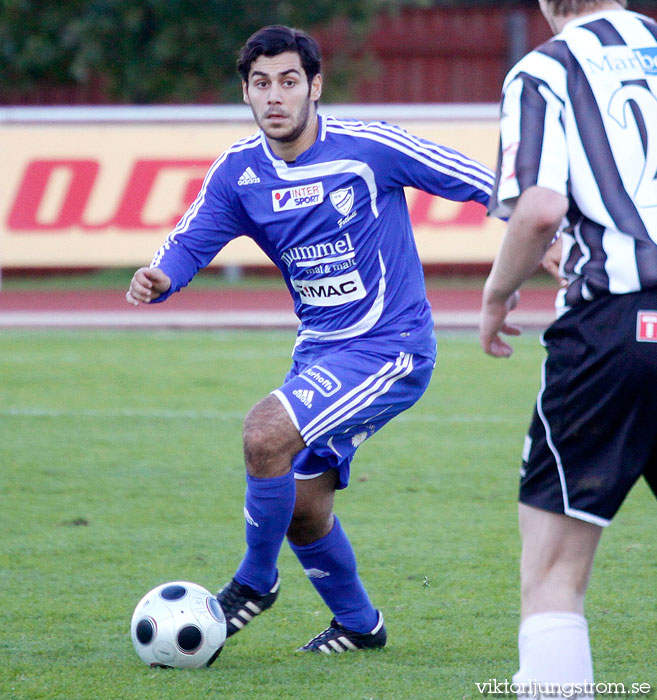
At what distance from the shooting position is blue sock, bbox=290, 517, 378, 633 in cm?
396

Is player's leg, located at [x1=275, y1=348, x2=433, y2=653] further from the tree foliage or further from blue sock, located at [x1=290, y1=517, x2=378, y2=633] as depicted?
the tree foliage

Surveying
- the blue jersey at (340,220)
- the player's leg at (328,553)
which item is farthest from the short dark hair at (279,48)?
the player's leg at (328,553)

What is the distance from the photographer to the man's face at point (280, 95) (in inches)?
156

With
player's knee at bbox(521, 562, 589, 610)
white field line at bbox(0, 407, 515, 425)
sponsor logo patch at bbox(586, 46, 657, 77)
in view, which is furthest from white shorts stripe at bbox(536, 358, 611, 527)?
white field line at bbox(0, 407, 515, 425)

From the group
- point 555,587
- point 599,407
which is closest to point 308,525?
point 555,587

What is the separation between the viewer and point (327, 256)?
400 centimetres

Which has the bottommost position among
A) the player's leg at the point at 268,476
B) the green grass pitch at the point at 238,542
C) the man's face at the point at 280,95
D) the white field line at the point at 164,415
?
the white field line at the point at 164,415

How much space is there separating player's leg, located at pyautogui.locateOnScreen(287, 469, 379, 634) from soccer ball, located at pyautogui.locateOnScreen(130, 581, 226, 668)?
1.15ft

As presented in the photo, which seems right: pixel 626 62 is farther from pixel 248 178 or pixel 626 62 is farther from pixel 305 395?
pixel 248 178

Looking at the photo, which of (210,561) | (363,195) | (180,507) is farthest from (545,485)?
(180,507)

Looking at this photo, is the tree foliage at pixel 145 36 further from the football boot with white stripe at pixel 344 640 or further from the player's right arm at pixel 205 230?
the football boot with white stripe at pixel 344 640

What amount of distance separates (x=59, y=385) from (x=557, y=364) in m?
7.07

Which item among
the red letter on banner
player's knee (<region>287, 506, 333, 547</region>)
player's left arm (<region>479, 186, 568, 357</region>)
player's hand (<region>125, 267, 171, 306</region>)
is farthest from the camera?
the red letter on banner

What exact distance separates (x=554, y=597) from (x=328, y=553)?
1377 millimetres
